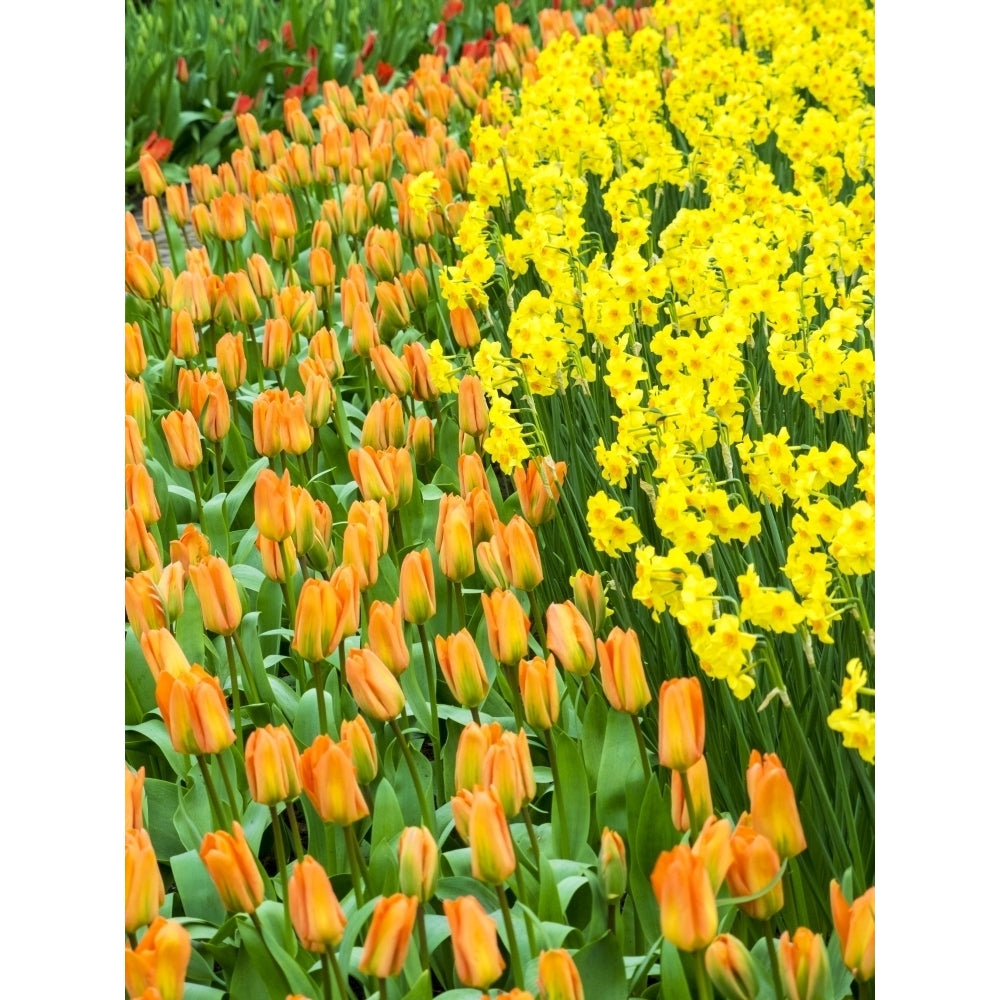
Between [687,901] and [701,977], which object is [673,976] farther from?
[687,901]

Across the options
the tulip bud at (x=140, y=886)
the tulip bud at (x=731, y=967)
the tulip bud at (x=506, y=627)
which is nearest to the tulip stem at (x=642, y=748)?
the tulip bud at (x=506, y=627)

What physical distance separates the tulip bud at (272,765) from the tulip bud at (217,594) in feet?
0.99

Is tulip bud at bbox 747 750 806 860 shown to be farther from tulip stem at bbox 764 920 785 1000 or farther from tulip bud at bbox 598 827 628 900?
tulip bud at bbox 598 827 628 900

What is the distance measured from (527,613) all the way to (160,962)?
108 centimetres

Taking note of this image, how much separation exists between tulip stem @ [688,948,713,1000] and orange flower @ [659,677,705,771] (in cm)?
18

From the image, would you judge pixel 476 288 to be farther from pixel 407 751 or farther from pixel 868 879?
pixel 868 879

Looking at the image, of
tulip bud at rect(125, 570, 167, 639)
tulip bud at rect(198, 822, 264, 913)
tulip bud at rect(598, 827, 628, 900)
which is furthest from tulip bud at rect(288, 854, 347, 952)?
tulip bud at rect(125, 570, 167, 639)

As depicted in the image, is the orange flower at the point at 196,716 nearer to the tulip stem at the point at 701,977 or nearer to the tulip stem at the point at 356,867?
the tulip stem at the point at 356,867

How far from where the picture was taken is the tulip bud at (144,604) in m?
1.81

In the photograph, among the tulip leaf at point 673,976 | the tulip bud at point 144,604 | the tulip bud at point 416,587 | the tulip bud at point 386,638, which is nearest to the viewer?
the tulip leaf at point 673,976

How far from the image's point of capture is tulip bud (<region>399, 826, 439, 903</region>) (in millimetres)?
1270

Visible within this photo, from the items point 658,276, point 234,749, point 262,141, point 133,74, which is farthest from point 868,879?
point 133,74

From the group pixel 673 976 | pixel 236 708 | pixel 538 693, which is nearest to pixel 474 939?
pixel 673 976
